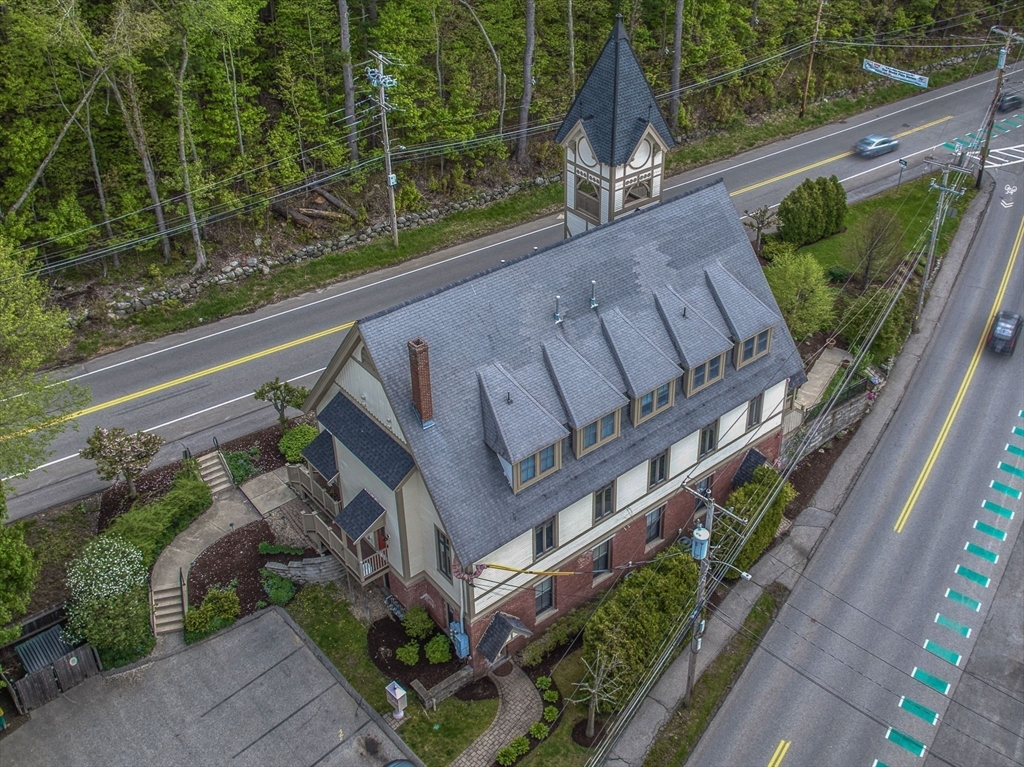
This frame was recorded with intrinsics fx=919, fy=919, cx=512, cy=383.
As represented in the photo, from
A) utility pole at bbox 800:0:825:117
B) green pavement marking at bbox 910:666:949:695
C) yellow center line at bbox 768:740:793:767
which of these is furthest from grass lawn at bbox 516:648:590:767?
utility pole at bbox 800:0:825:117

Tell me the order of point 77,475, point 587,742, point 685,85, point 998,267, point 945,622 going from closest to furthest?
point 587,742
point 945,622
point 77,475
point 998,267
point 685,85

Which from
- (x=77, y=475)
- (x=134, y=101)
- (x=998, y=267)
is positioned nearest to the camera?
(x=77, y=475)

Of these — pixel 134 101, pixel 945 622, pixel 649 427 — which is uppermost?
pixel 134 101

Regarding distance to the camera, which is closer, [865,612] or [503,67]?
[865,612]

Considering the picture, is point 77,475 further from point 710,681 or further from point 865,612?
point 865,612

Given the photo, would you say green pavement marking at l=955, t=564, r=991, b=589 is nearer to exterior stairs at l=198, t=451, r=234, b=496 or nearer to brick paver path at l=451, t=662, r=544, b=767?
brick paver path at l=451, t=662, r=544, b=767

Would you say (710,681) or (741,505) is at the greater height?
(741,505)

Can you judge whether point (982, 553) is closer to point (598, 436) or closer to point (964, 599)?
point (964, 599)

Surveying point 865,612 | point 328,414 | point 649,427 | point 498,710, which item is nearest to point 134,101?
point 328,414
